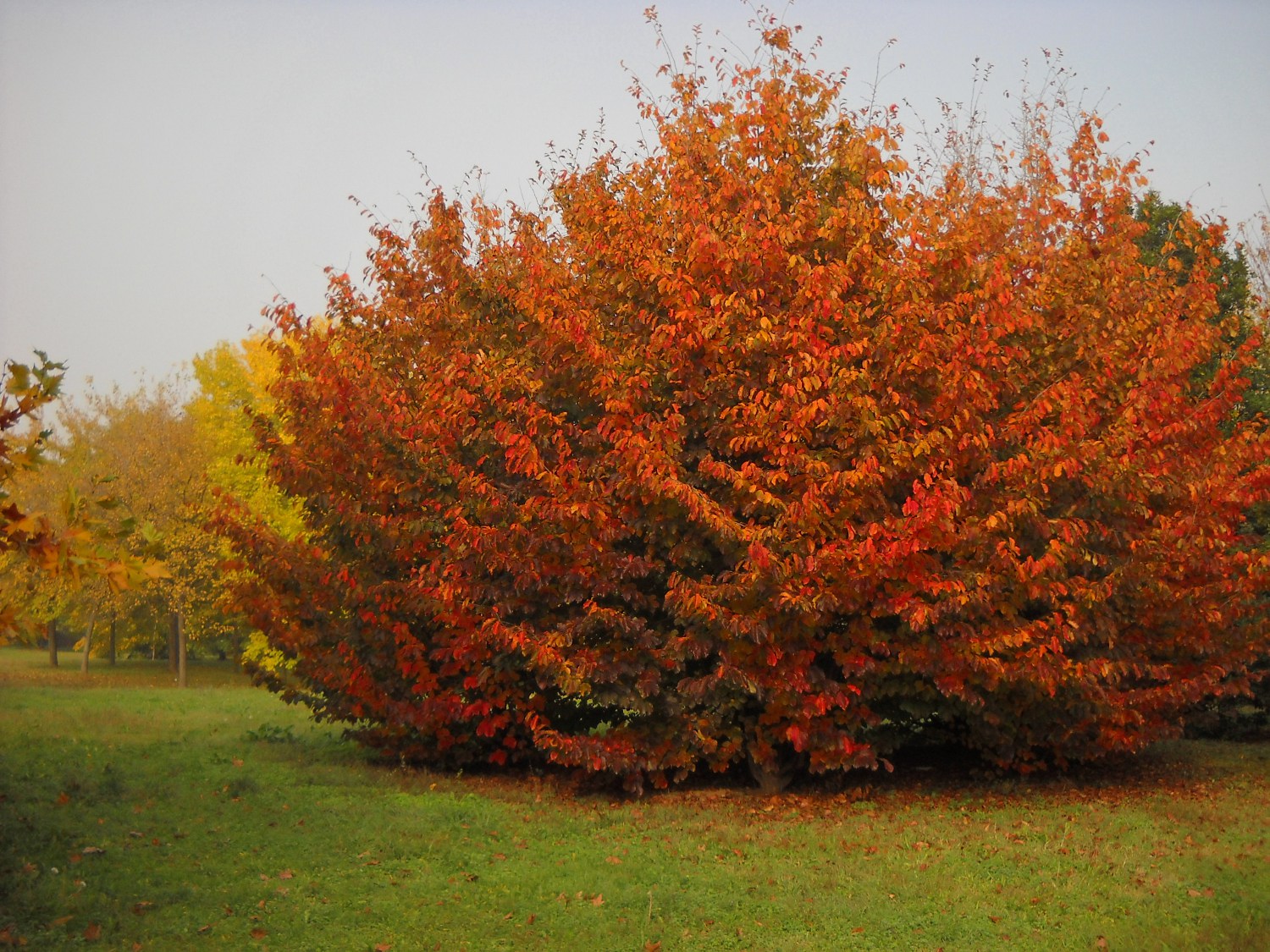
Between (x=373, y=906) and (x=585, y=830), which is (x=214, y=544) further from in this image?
(x=373, y=906)

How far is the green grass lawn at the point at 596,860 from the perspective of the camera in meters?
7.07

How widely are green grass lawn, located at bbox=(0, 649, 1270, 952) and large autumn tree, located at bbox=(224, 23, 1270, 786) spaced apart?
31.7 inches

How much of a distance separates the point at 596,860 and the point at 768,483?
3.54 m

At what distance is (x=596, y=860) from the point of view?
29.0ft

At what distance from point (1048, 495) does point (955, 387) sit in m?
1.71

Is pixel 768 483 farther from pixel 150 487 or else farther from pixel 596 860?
pixel 150 487

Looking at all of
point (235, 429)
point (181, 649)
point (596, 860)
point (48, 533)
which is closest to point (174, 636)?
point (181, 649)

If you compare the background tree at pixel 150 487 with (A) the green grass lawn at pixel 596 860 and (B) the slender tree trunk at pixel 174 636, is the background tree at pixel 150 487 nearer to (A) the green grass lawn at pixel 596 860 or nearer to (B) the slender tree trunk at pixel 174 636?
(B) the slender tree trunk at pixel 174 636

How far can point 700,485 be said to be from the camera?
10969 mm

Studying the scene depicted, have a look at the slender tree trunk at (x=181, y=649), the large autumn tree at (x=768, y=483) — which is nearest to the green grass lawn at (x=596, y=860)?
the large autumn tree at (x=768, y=483)

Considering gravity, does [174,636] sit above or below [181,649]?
above

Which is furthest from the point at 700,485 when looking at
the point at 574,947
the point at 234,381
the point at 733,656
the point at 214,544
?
the point at 234,381

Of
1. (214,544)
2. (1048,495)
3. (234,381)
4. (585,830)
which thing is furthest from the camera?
(234,381)

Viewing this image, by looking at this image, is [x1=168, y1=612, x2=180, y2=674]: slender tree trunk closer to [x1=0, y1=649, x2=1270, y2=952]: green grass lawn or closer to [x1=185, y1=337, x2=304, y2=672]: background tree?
[x1=185, y1=337, x2=304, y2=672]: background tree
